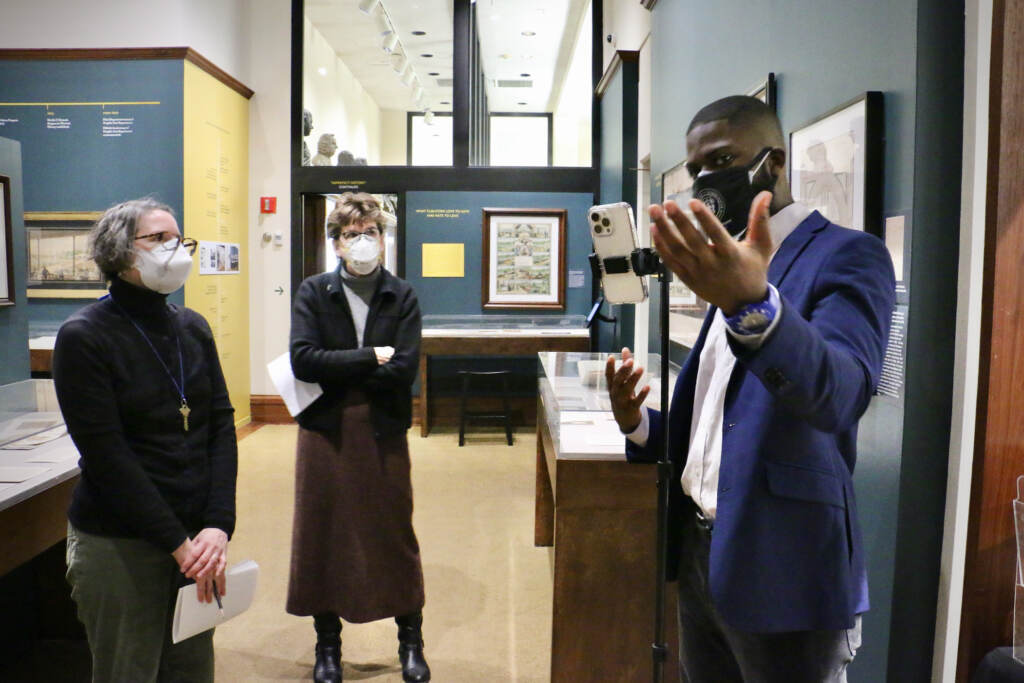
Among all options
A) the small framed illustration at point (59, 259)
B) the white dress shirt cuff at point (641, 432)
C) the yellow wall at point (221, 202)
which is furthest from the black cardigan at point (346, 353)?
the small framed illustration at point (59, 259)

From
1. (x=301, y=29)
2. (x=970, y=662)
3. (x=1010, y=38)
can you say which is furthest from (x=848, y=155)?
(x=301, y=29)

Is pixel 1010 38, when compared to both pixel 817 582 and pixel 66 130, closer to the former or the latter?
pixel 817 582

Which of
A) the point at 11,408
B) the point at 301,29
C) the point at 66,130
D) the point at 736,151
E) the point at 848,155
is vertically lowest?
the point at 11,408

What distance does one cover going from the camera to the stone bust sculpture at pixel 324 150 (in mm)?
7520

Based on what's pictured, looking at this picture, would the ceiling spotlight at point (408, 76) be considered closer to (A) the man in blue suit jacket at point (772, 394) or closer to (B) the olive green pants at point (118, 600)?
(B) the olive green pants at point (118, 600)

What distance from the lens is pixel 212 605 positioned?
1.86 metres

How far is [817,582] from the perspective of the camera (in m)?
1.10

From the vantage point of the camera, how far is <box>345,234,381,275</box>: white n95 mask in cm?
254

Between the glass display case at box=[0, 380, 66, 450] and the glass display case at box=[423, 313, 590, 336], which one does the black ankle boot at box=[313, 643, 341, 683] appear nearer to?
the glass display case at box=[0, 380, 66, 450]

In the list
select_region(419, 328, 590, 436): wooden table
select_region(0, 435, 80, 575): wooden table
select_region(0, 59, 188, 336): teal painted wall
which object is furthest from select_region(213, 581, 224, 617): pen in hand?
select_region(419, 328, 590, 436): wooden table

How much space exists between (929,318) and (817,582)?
83 cm

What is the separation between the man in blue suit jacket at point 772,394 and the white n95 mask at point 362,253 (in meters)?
1.47

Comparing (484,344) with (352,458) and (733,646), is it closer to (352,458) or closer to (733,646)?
(352,458)

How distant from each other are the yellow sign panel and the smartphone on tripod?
5891 millimetres
